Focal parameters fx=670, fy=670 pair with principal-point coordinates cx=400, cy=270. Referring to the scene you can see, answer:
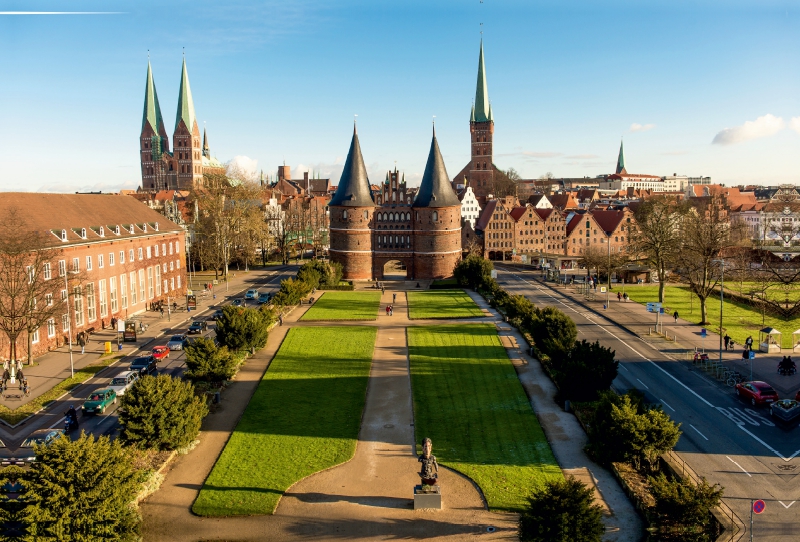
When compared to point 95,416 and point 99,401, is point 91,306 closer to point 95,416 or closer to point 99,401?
point 99,401

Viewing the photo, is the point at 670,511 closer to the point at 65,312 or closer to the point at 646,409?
the point at 646,409

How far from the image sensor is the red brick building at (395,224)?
85.7m

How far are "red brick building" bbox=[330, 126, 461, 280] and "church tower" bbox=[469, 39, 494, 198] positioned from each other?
59050 mm

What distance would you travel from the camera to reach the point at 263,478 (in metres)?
25.1

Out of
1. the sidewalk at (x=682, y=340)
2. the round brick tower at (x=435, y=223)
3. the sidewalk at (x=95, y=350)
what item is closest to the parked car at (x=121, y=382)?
the sidewalk at (x=95, y=350)

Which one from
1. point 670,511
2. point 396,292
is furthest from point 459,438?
point 396,292

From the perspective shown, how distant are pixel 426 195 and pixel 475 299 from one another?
20758 mm

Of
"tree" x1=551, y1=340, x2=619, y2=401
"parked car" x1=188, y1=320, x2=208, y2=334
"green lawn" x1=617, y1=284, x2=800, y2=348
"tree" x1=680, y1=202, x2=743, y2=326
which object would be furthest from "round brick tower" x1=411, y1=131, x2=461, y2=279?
"tree" x1=551, y1=340, x2=619, y2=401

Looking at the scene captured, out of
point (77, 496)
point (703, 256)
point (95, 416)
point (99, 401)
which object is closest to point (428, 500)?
point (77, 496)

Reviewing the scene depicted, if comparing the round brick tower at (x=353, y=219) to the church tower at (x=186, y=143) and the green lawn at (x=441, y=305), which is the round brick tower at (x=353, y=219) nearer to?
the green lawn at (x=441, y=305)

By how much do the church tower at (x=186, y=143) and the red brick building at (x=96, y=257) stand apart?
83028 millimetres

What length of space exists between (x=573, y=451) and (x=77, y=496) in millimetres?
18510

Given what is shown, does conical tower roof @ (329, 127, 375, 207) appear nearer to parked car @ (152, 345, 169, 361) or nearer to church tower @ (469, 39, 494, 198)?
parked car @ (152, 345, 169, 361)

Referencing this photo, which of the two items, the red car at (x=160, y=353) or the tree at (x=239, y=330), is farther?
the red car at (x=160, y=353)
